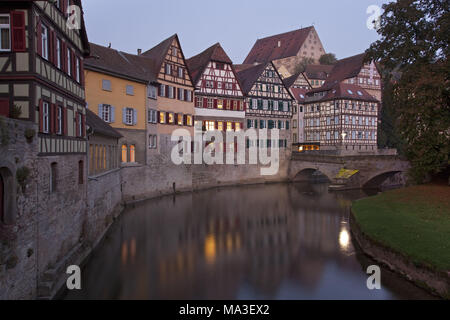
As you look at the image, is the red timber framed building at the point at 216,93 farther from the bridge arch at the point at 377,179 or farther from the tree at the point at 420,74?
the tree at the point at 420,74

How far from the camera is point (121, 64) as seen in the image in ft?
85.8

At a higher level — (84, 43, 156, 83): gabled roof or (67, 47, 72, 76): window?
(84, 43, 156, 83): gabled roof

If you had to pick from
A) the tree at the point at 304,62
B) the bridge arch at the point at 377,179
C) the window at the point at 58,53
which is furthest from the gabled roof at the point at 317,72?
the window at the point at 58,53

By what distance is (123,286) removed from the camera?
11.2 metres

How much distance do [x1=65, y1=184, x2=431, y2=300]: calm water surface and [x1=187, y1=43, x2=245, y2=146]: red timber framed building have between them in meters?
13.1

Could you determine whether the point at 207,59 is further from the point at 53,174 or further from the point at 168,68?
the point at 53,174

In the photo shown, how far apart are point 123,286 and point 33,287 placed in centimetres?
308

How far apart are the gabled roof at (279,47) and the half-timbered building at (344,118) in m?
38.4

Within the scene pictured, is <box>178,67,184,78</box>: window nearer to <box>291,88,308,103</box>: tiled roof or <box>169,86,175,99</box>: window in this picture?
<box>169,86,175,99</box>: window

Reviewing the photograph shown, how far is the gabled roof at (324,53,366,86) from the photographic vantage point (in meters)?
50.3

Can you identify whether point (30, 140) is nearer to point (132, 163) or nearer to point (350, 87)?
point (132, 163)

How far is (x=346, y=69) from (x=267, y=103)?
19291 mm

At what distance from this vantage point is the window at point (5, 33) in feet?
30.1

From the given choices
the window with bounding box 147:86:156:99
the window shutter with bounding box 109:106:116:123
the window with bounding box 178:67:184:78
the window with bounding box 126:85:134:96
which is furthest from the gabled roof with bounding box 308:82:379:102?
the window shutter with bounding box 109:106:116:123
